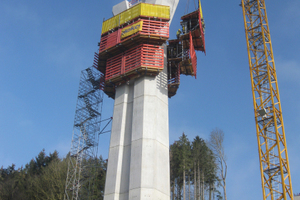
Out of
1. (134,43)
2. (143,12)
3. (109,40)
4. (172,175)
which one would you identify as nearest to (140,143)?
(134,43)

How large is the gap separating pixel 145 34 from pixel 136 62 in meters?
3.07

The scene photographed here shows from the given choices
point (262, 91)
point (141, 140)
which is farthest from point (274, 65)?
point (141, 140)

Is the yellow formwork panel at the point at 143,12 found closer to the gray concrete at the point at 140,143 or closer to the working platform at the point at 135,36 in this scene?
the working platform at the point at 135,36

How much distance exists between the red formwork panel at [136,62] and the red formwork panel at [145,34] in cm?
114

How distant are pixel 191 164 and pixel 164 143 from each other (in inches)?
1019

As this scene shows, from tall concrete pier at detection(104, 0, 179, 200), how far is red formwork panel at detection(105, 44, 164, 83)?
3.96 feet

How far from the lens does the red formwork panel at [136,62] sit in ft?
116

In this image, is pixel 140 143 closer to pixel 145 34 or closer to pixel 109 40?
pixel 145 34

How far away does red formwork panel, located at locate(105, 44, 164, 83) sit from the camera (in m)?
35.5

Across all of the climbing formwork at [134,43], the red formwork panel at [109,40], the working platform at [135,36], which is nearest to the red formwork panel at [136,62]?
the climbing formwork at [134,43]

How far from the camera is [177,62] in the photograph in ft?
130

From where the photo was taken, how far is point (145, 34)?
36.1 metres

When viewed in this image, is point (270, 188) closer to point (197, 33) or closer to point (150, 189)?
point (150, 189)

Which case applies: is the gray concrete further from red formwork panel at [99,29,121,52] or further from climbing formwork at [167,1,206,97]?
red formwork panel at [99,29,121,52]
